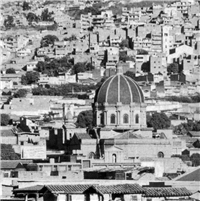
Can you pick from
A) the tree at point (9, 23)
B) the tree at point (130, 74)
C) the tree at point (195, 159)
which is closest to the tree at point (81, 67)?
the tree at point (130, 74)

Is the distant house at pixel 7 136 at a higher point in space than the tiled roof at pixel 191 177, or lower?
lower

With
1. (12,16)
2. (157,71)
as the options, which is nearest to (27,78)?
(157,71)

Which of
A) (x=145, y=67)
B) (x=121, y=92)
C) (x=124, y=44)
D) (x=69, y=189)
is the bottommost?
(x=145, y=67)

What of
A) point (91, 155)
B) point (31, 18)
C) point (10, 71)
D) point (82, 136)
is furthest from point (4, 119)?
point (31, 18)

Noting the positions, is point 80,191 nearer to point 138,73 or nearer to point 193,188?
point 193,188

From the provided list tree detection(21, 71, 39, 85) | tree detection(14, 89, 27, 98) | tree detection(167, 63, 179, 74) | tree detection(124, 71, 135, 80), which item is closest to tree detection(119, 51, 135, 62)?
tree detection(167, 63, 179, 74)

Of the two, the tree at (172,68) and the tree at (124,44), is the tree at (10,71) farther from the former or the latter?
the tree at (172,68)

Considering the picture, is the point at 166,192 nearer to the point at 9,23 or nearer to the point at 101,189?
the point at 101,189
